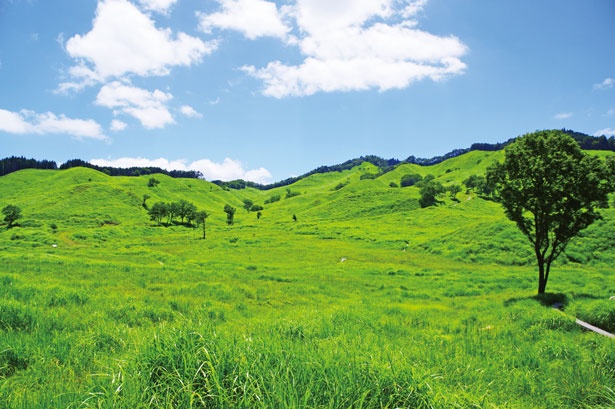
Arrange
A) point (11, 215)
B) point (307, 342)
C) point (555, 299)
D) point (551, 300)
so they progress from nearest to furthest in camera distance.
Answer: point (307, 342)
point (551, 300)
point (555, 299)
point (11, 215)

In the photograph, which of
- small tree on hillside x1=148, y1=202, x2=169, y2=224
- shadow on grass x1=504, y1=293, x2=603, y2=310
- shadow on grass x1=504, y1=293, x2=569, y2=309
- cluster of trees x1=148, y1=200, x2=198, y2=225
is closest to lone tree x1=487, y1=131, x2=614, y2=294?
shadow on grass x1=504, y1=293, x2=569, y2=309

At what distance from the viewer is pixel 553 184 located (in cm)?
2066

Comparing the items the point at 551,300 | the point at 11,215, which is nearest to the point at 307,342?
the point at 551,300

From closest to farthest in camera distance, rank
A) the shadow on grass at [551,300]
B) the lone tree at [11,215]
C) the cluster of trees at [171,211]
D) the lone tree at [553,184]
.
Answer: the shadow on grass at [551,300] < the lone tree at [553,184] < the lone tree at [11,215] < the cluster of trees at [171,211]

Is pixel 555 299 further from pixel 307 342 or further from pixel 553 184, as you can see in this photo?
pixel 307 342

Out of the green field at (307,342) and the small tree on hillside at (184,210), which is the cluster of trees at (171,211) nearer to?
the small tree on hillside at (184,210)

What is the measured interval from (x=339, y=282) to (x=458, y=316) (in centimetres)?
1404

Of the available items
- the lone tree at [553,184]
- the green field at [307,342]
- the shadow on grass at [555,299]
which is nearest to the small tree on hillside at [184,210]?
the green field at [307,342]

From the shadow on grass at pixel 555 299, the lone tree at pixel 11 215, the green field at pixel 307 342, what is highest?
the lone tree at pixel 11 215

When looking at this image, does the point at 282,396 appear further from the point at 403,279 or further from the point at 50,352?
the point at 403,279

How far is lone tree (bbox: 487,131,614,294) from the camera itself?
795 inches

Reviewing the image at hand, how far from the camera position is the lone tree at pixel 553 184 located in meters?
20.2

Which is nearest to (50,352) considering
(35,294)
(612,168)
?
(35,294)

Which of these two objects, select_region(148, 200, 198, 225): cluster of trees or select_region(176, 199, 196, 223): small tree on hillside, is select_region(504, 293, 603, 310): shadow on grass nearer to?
select_region(148, 200, 198, 225): cluster of trees
